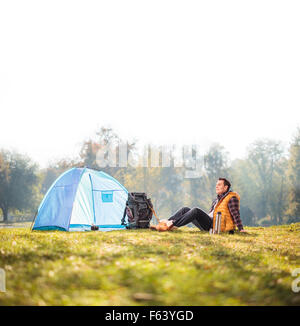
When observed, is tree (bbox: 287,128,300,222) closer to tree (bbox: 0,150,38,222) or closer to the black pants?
the black pants

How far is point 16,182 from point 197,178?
70.4 feet

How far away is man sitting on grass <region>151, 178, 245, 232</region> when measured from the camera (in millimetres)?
8266

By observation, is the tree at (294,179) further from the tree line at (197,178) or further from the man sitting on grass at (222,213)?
the man sitting on grass at (222,213)

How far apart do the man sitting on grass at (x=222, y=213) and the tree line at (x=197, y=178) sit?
28.4 meters

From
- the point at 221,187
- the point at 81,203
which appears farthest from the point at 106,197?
the point at 221,187

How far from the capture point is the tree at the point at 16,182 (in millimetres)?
38406

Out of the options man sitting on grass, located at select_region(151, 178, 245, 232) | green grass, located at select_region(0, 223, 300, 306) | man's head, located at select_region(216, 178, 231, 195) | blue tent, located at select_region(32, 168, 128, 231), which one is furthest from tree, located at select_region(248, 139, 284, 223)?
green grass, located at select_region(0, 223, 300, 306)

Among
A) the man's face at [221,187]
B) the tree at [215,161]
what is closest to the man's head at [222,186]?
the man's face at [221,187]

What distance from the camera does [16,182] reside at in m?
39.7

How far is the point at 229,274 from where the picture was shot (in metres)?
3.78

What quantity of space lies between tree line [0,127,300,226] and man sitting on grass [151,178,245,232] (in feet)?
93.1

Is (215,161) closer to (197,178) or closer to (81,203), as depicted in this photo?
(197,178)
